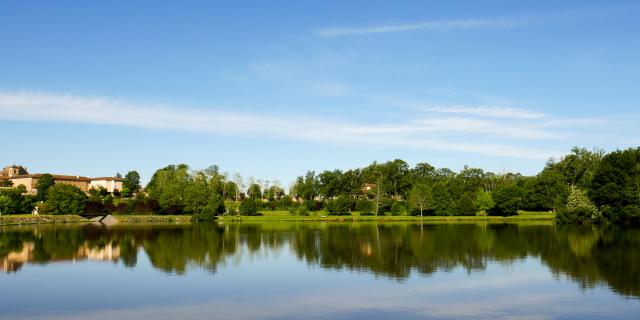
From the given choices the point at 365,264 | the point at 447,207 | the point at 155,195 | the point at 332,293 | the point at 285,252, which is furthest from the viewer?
the point at 155,195

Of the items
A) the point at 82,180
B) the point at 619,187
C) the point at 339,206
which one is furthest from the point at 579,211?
the point at 82,180

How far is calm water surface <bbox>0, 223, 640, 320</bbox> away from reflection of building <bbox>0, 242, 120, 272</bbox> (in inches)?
3.1

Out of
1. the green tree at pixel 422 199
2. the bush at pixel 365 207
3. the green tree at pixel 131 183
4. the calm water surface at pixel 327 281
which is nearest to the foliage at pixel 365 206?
the bush at pixel 365 207

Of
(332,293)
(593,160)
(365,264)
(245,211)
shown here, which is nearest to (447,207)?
(593,160)

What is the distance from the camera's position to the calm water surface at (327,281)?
811 inches

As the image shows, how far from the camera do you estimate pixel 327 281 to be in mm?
27672

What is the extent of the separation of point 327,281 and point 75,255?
22.6 metres

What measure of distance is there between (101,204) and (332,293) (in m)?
97.9

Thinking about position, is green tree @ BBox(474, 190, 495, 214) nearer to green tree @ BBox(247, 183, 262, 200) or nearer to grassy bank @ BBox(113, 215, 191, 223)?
grassy bank @ BBox(113, 215, 191, 223)

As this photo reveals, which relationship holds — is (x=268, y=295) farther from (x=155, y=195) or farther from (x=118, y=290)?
(x=155, y=195)

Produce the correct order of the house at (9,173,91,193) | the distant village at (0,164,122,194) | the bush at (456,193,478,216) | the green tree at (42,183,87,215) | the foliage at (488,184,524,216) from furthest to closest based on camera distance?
1. the distant village at (0,164,122,194)
2. the house at (9,173,91,193)
3. the green tree at (42,183,87,215)
4. the bush at (456,193,478,216)
5. the foliage at (488,184,524,216)

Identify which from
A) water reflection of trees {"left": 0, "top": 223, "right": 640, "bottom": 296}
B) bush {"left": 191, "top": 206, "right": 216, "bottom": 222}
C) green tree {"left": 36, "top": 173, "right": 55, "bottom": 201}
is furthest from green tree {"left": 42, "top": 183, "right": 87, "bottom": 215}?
water reflection of trees {"left": 0, "top": 223, "right": 640, "bottom": 296}

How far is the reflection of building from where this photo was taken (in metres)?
35.4

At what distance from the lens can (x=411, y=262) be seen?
113 feet
